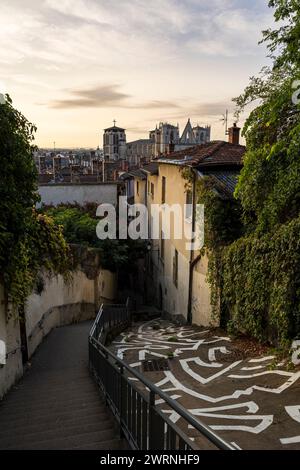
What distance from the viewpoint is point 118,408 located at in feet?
16.9

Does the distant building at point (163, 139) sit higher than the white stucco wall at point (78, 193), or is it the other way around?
the distant building at point (163, 139)

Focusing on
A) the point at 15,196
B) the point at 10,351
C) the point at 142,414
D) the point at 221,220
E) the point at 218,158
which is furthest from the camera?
the point at 218,158

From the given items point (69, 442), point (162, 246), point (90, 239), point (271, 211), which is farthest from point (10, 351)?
point (162, 246)

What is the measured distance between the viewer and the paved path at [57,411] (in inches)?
192

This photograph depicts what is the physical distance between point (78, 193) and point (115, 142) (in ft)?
292

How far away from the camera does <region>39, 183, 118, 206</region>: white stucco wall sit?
107 feet

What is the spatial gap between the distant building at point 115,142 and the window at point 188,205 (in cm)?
10272

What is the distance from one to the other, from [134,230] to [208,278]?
1476 centimetres

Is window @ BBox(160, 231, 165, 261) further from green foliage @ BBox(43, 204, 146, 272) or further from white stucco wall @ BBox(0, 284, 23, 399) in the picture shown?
white stucco wall @ BBox(0, 284, 23, 399)

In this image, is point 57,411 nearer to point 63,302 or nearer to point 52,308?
point 52,308

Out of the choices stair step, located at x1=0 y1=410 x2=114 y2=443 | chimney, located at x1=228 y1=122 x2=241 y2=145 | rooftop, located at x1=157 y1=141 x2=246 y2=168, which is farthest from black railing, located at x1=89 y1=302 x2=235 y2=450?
chimney, located at x1=228 y1=122 x2=241 y2=145

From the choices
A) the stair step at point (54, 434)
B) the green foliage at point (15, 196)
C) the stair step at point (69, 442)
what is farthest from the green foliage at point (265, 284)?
the green foliage at point (15, 196)

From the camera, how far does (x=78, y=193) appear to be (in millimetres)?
33312

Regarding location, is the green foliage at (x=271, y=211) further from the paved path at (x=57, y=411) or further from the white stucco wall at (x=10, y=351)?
the white stucco wall at (x=10, y=351)
